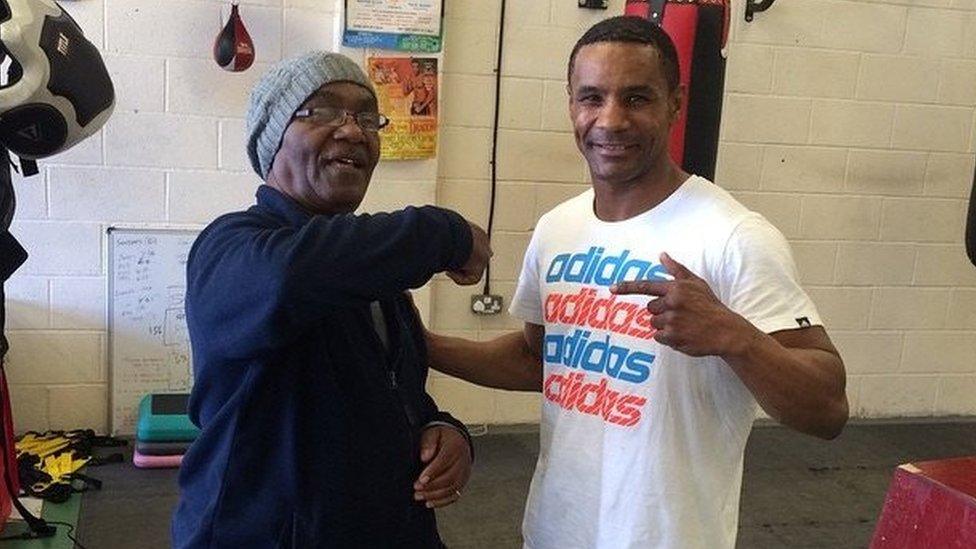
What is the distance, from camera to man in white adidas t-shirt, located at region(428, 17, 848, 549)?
1338 mm

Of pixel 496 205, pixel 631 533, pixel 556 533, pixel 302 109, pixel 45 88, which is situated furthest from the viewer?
pixel 496 205

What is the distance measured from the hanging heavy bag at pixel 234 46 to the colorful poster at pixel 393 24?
336mm

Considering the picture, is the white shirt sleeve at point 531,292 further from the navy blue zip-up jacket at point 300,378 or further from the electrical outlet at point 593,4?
the electrical outlet at point 593,4

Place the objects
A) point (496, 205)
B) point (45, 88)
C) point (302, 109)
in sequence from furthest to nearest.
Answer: point (496, 205) < point (45, 88) < point (302, 109)

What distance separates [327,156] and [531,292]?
0.55m

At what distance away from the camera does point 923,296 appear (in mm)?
4043

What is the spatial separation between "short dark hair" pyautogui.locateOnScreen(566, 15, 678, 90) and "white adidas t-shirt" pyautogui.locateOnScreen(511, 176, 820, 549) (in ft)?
0.60

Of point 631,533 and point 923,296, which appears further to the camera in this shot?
point 923,296

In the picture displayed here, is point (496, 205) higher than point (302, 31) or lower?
lower

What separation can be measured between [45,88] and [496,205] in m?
1.76

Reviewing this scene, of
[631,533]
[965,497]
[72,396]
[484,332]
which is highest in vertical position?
[965,497]

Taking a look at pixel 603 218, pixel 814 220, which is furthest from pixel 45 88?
pixel 814 220

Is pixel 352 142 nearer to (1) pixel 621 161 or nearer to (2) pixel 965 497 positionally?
(1) pixel 621 161

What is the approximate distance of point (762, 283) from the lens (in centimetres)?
134
